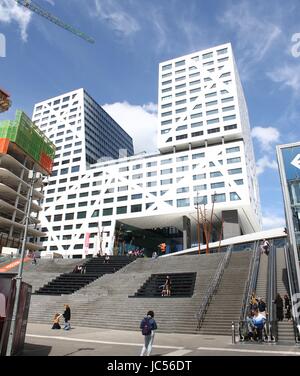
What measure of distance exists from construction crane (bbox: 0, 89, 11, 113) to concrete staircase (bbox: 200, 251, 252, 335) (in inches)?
2346

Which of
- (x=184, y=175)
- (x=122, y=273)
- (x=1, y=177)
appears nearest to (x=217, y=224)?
(x=184, y=175)

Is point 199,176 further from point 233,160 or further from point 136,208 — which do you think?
point 136,208

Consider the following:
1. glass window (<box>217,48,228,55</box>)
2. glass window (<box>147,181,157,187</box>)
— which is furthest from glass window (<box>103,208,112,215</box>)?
glass window (<box>217,48,228,55</box>)

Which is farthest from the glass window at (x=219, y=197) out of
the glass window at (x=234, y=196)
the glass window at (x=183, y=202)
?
the glass window at (x=183, y=202)

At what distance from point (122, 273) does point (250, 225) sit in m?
45.7

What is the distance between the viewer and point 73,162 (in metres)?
93.4

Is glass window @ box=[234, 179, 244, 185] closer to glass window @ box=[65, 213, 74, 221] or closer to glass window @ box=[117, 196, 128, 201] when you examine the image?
glass window @ box=[117, 196, 128, 201]

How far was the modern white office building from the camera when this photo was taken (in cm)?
6594

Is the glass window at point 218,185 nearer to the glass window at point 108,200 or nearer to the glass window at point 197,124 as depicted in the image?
the glass window at point 197,124

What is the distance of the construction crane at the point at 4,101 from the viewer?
68.3m
